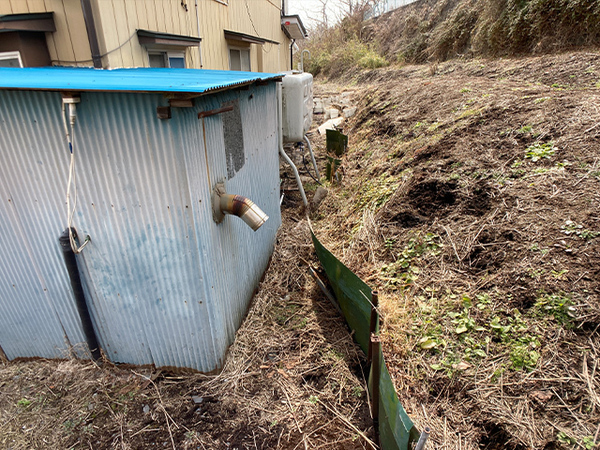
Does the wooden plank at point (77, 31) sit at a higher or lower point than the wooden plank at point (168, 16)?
lower

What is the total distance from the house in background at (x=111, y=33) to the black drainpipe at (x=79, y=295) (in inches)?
83.6

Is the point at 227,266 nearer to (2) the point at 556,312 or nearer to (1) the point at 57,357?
(1) the point at 57,357

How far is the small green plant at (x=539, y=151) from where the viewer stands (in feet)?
13.5

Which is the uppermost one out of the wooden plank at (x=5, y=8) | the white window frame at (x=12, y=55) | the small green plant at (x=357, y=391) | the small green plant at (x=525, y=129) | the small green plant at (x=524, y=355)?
the wooden plank at (x=5, y=8)

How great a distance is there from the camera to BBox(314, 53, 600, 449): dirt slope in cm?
245

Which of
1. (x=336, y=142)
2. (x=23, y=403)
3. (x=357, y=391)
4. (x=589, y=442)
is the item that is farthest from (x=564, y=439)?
(x=336, y=142)

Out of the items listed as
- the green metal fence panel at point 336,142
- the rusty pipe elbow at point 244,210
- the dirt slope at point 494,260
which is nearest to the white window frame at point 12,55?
the rusty pipe elbow at point 244,210

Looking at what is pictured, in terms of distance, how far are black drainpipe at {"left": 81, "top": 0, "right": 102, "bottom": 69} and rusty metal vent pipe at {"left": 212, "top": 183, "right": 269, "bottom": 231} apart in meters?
2.20

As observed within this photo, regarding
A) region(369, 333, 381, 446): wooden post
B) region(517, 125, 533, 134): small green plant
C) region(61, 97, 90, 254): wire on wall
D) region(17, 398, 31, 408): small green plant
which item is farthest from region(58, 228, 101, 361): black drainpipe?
region(517, 125, 533, 134): small green plant

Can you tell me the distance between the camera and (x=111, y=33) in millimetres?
3908

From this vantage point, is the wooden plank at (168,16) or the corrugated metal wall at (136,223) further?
the wooden plank at (168,16)

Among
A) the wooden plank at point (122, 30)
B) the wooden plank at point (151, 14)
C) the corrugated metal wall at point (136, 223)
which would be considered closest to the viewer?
the corrugated metal wall at point (136, 223)

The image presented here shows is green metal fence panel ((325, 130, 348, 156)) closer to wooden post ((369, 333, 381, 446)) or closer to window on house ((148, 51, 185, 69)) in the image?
window on house ((148, 51, 185, 69))

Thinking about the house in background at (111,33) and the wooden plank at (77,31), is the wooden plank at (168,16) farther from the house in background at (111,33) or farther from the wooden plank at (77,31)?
the wooden plank at (77,31)
